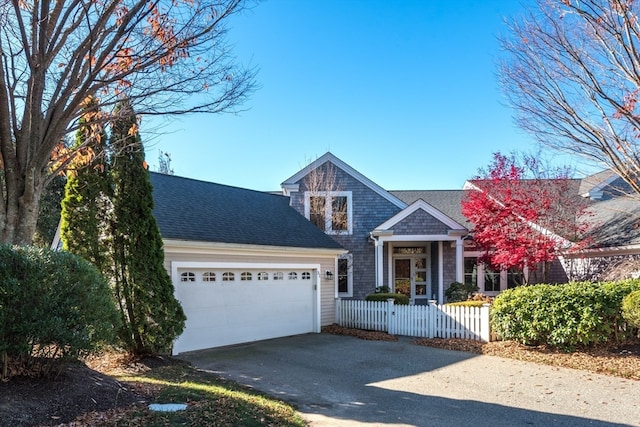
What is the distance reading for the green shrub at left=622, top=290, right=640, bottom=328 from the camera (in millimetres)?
9102

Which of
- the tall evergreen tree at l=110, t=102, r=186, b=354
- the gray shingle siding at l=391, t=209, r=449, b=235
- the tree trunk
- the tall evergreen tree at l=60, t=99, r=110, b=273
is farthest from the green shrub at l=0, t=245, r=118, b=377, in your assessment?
the gray shingle siding at l=391, t=209, r=449, b=235

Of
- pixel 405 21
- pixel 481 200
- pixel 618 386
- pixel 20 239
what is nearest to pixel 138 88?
pixel 20 239

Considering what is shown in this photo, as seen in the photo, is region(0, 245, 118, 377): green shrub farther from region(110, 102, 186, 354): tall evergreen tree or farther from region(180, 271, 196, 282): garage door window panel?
region(180, 271, 196, 282): garage door window panel

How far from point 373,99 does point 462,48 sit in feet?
14.2

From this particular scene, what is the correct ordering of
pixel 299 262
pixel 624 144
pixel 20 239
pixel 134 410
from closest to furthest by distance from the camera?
pixel 134 410, pixel 20 239, pixel 624 144, pixel 299 262

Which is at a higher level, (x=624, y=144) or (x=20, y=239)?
(x=624, y=144)

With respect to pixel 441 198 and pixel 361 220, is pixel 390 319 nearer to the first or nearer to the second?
pixel 361 220

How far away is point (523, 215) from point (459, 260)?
3093mm

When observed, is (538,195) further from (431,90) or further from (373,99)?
(373,99)

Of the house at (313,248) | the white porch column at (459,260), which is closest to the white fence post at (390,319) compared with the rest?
the house at (313,248)

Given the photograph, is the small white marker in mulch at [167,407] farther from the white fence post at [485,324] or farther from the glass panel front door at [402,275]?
the glass panel front door at [402,275]

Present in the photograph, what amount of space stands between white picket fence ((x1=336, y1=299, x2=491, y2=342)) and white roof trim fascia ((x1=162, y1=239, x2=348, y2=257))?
6.83ft

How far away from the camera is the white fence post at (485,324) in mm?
11352

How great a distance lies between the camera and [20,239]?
5.91 m
